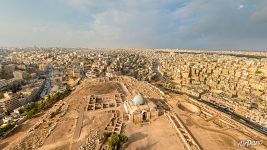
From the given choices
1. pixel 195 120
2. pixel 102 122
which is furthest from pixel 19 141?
pixel 195 120

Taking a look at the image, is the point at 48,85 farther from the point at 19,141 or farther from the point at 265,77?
the point at 265,77

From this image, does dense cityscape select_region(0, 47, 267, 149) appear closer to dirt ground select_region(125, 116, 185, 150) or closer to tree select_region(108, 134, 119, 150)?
dirt ground select_region(125, 116, 185, 150)

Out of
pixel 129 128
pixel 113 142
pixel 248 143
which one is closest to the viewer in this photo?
pixel 113 142

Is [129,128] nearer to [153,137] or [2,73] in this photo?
[153,137]

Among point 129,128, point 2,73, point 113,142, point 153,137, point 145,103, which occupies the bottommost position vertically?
point 2,73

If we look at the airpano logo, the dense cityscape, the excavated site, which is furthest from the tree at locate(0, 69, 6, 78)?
the airpano logo

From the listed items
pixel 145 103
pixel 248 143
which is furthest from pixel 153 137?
pixel 248 143

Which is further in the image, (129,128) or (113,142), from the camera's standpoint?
(129,128)

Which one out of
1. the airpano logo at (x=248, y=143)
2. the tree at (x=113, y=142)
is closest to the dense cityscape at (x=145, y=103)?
the airpano logo at (x=248, y=143)
